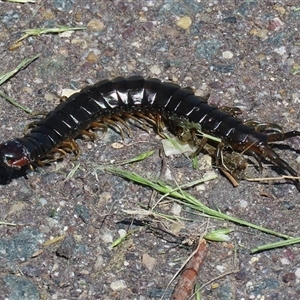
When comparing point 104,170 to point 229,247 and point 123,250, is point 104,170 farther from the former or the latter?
point 229,247

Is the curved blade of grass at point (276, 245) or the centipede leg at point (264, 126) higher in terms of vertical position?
the centipede leg at point (264, 126)

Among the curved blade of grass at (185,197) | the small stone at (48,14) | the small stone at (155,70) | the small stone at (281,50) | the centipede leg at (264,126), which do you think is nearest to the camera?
the curved blade of grass at (185,197)

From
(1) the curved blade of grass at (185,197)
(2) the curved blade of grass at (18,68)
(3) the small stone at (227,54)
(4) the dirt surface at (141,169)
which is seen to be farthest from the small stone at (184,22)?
(1) the curved blade of grass at (185,197)

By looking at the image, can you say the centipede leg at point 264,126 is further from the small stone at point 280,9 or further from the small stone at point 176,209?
the small stone at point 280,9

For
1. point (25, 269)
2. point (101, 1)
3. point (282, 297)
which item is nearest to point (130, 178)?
point (25, 269)

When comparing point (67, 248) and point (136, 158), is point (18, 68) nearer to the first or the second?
point (136, 158)
